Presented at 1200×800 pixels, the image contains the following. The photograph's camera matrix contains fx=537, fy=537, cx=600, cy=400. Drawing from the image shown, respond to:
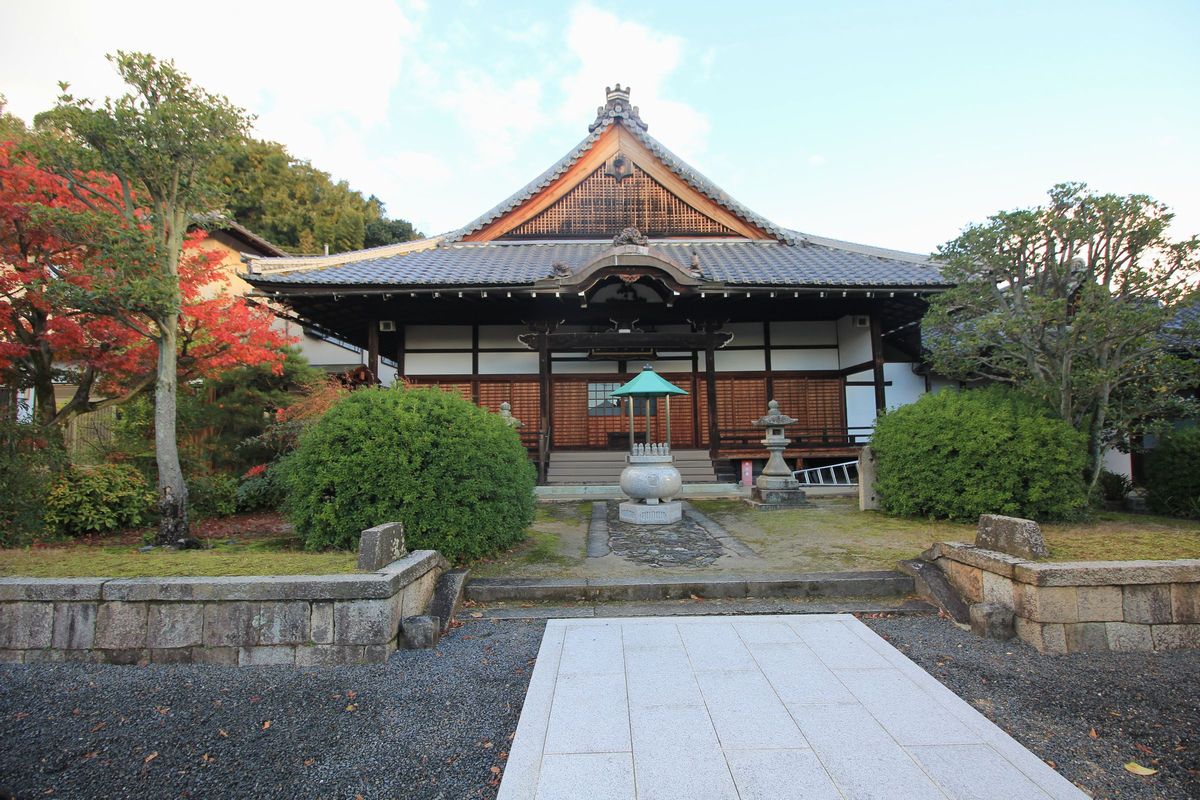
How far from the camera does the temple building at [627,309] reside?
9.99 meters

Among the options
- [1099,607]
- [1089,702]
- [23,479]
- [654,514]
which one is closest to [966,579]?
[1099,607]

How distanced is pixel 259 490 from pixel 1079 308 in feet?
36.2

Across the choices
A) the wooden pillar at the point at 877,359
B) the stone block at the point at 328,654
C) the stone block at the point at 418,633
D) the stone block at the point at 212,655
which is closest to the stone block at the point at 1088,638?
the stone block at the point at 418,633

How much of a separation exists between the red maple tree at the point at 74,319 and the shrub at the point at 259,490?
1646 millimetres

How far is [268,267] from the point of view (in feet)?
31.0

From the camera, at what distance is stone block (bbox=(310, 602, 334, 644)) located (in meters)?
3.23

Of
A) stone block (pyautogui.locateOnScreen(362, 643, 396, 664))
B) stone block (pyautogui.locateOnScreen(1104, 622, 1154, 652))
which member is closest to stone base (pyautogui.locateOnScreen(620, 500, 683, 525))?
stone block (pyautogui.locateOnScreen(362, 643, 396, 664))

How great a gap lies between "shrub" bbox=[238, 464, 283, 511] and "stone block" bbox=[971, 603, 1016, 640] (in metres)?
8.61

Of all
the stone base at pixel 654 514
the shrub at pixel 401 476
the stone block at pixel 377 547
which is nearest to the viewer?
the stone block at pixel 377 547

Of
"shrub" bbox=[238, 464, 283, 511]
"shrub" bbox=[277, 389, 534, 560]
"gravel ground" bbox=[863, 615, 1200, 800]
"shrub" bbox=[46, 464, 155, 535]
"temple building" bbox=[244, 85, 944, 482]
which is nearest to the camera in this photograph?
"gravel ground" bbox=[863, 615, 1200, 800]

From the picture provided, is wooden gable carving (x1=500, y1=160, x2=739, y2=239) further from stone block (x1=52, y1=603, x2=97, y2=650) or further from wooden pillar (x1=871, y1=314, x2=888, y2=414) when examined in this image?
stone block (x1=52, y1=603, x2=97, y2=650)

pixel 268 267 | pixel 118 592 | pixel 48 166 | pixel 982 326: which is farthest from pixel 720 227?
pixel 118 592

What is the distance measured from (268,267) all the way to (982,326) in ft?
35.8

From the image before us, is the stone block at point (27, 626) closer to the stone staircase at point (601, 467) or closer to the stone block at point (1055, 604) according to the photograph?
the stone block at point (1055, 604)
